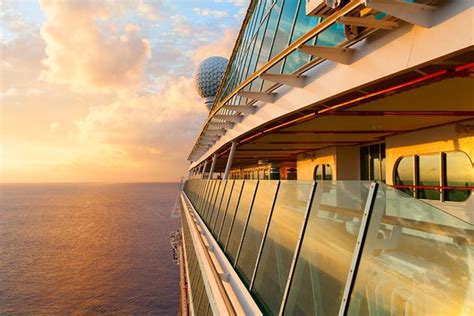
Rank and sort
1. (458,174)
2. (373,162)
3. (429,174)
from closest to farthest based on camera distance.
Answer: (458,174) → (429,174) → (373,162)

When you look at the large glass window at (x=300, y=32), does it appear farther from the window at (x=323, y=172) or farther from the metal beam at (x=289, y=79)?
the window at (x=323, y=172)

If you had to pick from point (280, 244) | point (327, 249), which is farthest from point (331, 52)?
point (327, 249)

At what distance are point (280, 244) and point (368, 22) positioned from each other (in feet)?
9.28

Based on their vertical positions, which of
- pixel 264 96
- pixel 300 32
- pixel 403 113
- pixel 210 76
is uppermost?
pixel 210 76

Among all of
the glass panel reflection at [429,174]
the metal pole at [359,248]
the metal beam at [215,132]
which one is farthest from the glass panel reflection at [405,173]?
the metal pole at [359,248]

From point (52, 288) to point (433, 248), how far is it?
132 ft

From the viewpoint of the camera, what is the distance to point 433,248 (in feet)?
8.55

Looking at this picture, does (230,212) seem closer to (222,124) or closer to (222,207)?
(222,207)

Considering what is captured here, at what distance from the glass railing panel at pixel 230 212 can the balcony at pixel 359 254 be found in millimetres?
3161

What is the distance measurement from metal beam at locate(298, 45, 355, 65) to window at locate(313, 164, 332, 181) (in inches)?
569

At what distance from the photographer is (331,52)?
651cm

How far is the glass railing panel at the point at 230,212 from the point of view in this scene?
8828mm

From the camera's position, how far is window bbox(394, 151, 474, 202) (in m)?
11.5

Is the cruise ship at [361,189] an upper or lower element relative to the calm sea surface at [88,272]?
upper
